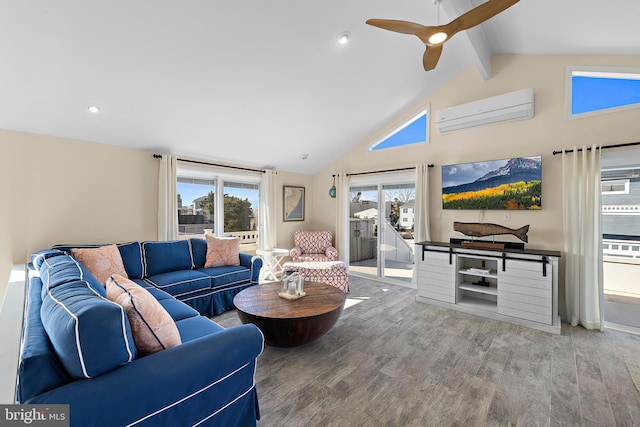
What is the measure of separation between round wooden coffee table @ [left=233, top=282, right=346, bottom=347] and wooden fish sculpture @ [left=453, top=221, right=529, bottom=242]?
2.06 metres

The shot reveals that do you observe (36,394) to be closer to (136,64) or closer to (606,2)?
(136,64)

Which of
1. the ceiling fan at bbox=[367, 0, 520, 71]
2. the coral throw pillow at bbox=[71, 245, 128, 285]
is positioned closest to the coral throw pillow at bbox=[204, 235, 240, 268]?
the coral throw pillow at bbox=[71, 245, 128, 285]

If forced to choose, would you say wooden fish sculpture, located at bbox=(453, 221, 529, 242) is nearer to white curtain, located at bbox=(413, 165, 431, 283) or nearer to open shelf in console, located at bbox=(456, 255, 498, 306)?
open shelf in console, located at bbox=(456, 255, 498, 306)

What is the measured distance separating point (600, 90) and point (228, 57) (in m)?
4.21

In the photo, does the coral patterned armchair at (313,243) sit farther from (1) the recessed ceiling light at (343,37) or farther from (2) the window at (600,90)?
(2) the window at (600,90)

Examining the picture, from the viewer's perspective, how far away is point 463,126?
13.2 ft

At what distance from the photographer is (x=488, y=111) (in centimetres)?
375

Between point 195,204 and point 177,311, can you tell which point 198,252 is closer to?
point 195,204

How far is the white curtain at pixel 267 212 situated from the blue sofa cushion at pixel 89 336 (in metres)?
3.93

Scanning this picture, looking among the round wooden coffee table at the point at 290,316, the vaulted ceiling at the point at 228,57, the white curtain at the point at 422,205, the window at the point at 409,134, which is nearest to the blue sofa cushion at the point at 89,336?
the round wooden coffee table at the point at 290,316

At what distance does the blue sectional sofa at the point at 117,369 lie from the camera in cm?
104

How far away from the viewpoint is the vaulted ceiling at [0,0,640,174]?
221cm

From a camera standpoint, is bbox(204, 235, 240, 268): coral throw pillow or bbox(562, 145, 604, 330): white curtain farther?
bbox(204, 235, 240, 268): coral throw pillow

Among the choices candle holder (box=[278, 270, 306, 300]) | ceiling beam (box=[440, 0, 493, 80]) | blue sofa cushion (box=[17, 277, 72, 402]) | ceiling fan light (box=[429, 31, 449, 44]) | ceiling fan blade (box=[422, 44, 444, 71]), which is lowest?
candle holder (box=[278, 270, 306, 300])
